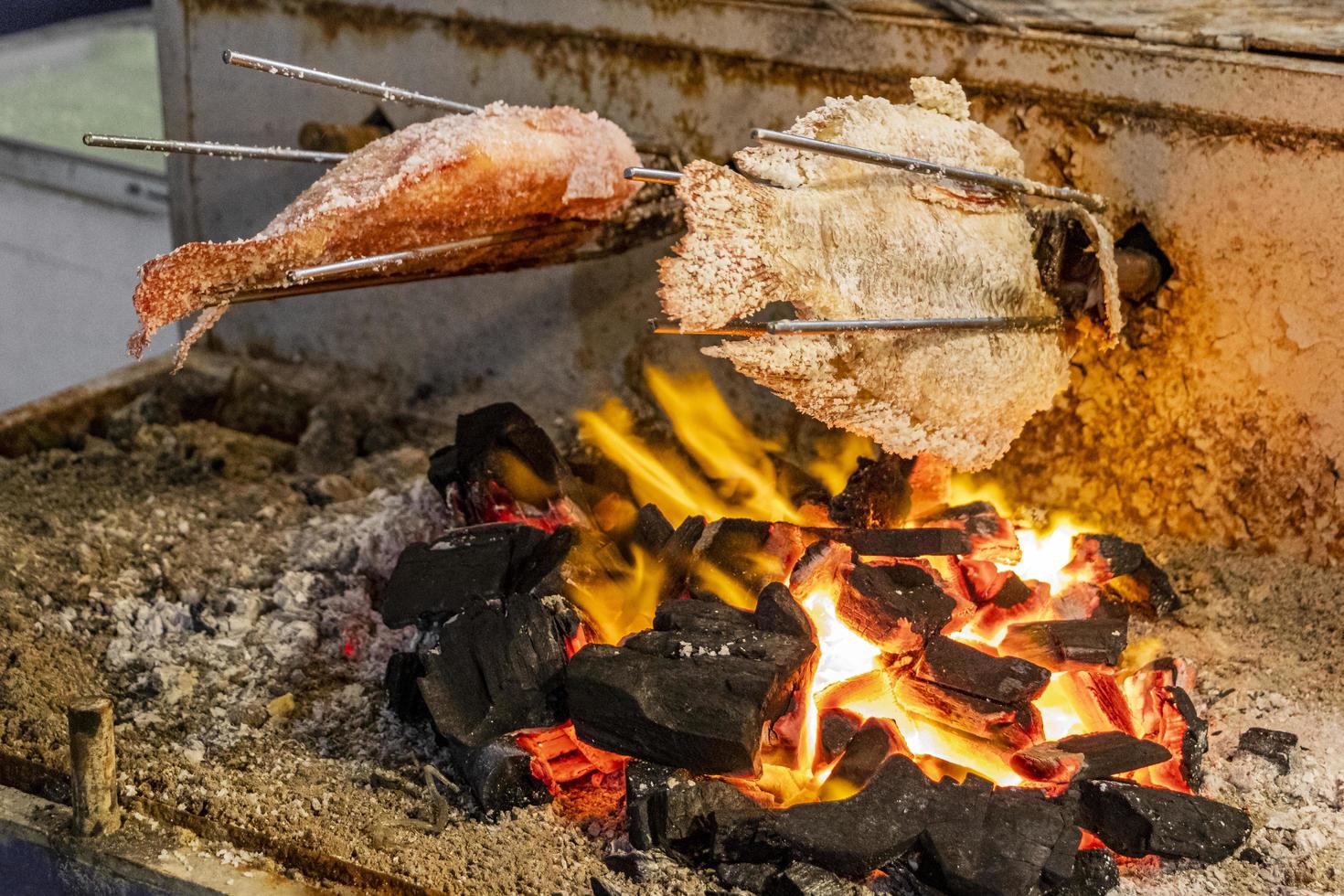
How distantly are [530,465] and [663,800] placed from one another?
113 cm

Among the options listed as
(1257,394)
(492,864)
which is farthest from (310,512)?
(1257,394)

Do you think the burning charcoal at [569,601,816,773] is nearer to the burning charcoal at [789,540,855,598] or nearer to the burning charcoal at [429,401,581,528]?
the burning charcoal at [789,540,855,598]

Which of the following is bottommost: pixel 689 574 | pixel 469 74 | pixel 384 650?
pixel 384 650

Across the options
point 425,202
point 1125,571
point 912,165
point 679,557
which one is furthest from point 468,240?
point 1125,571

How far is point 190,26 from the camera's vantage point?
14.3ft

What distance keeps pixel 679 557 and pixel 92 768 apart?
128 centimetres

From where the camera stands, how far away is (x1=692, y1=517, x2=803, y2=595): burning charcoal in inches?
112

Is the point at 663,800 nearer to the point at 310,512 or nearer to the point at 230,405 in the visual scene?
the point at 310,512

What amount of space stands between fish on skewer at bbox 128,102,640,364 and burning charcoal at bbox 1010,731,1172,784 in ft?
5.23

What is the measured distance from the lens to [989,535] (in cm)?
305

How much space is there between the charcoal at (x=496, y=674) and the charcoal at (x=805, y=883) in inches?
23.1

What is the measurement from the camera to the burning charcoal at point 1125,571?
314 cm

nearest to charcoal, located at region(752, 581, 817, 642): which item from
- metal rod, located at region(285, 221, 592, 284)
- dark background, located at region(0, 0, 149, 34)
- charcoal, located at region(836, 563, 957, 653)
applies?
charcoal, located at region(836, 563, 957, 653)

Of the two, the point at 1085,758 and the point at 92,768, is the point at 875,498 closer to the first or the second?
the point at 1085,758
